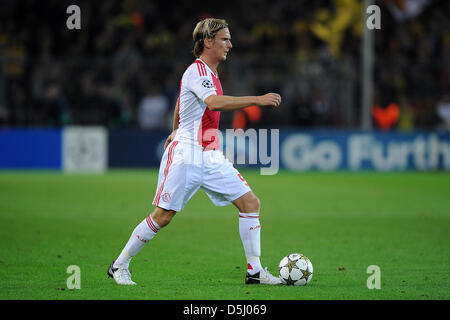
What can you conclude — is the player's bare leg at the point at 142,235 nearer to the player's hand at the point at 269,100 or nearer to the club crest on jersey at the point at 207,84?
the club crest on jersey at the point at 207,84

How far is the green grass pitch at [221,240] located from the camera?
6629 millimetres

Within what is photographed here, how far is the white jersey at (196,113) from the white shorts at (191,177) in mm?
82

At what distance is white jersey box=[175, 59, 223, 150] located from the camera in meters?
6.77

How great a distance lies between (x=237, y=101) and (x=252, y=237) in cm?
132

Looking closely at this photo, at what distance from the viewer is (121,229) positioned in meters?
10.8

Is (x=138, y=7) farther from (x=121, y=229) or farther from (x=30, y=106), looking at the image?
(x=121, y=229)

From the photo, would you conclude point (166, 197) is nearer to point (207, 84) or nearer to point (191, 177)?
point (191, 177)

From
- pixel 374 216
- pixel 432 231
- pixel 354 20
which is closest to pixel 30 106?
pixel 354 20

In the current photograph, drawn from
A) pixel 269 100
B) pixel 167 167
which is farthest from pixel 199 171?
pixel 269 100

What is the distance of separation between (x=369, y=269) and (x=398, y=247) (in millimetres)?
1667

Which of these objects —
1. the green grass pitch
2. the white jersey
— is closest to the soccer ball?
the green grass pitch

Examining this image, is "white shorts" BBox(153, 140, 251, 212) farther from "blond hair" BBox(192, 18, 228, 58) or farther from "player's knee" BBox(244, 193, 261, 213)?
"blond hair" BBox(192, 18, 228, 58)

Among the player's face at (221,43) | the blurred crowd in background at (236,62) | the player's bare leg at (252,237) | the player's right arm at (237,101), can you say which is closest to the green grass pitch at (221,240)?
the player's bare leg at (252,237)

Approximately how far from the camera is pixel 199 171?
6859 mm
